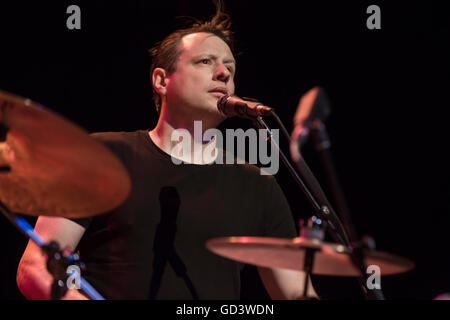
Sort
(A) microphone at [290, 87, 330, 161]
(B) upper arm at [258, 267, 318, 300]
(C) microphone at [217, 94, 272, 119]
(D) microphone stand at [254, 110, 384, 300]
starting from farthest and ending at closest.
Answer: (B) upper arm at [258, 267, 318, 300] → (C) microphone at [217, 94, 272, 119] → (D) microphone stand at [254, 110, 384, 300] → (A) microphone at [290, 87, 330, 161]

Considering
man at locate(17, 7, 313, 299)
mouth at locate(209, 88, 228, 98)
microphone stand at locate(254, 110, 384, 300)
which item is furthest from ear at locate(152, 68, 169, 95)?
microphone stand at locate(254, 110, 384, 300)

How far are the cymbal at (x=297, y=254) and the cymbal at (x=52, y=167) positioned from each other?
0.29m

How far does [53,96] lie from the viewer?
2.57m

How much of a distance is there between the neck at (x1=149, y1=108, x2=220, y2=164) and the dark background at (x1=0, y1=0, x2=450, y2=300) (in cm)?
71

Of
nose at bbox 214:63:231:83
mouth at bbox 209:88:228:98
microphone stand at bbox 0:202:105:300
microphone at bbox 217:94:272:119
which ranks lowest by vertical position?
microphone stand at bbox 0:202:105:300

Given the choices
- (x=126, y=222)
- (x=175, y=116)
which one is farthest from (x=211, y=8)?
(x=126, y=222)

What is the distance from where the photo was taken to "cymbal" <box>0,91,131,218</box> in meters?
1.11

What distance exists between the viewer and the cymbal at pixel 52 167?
1.11 metres

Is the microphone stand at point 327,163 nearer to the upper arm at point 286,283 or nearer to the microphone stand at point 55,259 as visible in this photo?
the microphone stand at point 55,259

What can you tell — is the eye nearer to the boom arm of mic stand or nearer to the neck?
the neck
